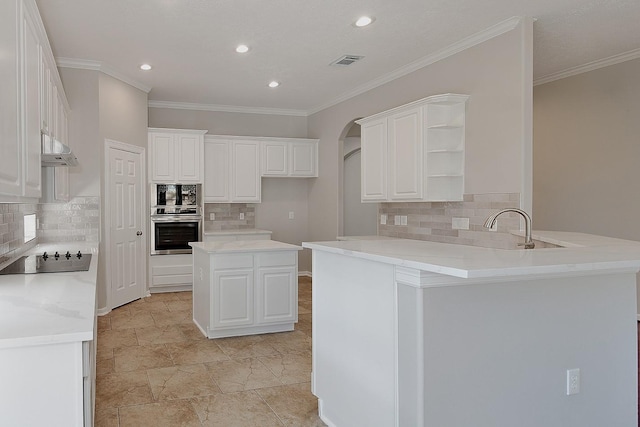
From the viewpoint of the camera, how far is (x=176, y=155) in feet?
23.2

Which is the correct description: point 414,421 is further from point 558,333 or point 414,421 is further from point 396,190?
point 396,190

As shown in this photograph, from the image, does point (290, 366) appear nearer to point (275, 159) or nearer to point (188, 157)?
point (188, 157)

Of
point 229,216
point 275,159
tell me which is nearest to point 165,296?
point 229,216

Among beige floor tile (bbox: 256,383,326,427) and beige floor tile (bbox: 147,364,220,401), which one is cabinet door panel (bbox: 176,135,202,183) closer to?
beige floor tile (bbox: 147,364,220,401)

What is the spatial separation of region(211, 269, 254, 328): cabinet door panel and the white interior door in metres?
1.84

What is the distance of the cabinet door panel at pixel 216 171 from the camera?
7465 millimetres

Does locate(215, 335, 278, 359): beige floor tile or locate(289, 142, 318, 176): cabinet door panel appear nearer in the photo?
locate(215, 335, 278, 359): beige floor tile

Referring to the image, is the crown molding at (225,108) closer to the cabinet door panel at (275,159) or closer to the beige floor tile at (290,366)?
the cabinet door panel at (275,159)

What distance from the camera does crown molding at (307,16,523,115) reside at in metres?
4.20

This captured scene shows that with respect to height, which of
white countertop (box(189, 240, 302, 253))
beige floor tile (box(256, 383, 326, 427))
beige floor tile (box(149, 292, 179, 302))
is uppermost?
white countertop (box(189, 240, 302, 253))

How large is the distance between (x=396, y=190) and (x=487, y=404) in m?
3.31

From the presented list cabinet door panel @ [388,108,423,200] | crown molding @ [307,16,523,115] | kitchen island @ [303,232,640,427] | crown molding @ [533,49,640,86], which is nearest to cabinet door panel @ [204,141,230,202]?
crown molding @ [307,16,523,115]

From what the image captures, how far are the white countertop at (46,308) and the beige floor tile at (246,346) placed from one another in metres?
1.65

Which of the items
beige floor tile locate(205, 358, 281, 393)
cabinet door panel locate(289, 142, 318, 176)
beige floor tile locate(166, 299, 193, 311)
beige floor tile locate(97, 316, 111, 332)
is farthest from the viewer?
cabinet door panel locate(289, 142, 318, 176)
